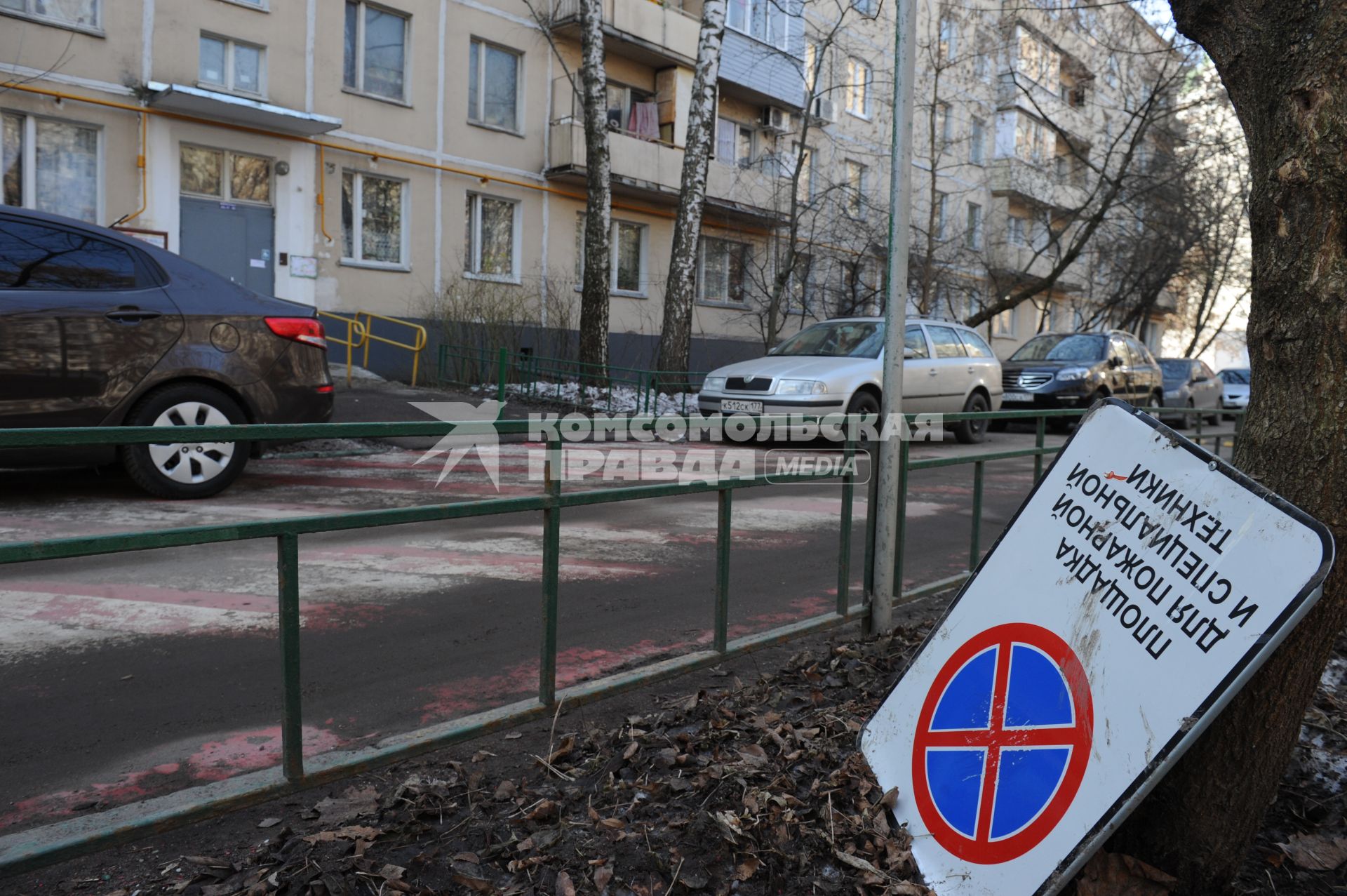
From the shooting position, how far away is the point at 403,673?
421cm

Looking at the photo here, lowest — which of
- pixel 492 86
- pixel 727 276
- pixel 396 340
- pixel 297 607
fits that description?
pixel 297 607

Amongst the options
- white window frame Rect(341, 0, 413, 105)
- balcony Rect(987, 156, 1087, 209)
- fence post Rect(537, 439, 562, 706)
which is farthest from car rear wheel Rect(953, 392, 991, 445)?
balcony Rect(987, 156, 1087, 209)

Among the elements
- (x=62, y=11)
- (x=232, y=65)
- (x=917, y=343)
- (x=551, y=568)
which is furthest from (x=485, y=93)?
(x=551, y=568)

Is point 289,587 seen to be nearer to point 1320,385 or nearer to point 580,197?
point 1320,385

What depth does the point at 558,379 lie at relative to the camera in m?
15.9

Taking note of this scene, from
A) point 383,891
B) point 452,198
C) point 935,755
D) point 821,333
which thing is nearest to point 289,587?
point 383,891

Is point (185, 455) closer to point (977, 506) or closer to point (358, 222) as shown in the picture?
point (977, 506)

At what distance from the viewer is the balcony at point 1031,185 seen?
2992 cm

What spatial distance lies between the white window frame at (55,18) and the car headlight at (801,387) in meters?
11.7

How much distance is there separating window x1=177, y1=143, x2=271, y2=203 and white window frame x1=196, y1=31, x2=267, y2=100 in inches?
39.8

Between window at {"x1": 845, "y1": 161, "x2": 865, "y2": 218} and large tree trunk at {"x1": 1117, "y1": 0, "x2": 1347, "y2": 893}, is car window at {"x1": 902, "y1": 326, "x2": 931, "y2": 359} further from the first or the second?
large tree trunk at {"x1": 1117, "y1": 0, "x2": 1347, "y2": 893}

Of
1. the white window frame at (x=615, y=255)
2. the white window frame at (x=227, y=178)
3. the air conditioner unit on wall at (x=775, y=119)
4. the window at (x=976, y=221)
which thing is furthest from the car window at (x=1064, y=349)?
the window at (x=976, y=221)

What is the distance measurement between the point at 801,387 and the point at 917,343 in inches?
115

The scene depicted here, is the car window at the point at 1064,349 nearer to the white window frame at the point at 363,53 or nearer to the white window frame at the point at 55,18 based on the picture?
the white window frame at the point at 363,53
